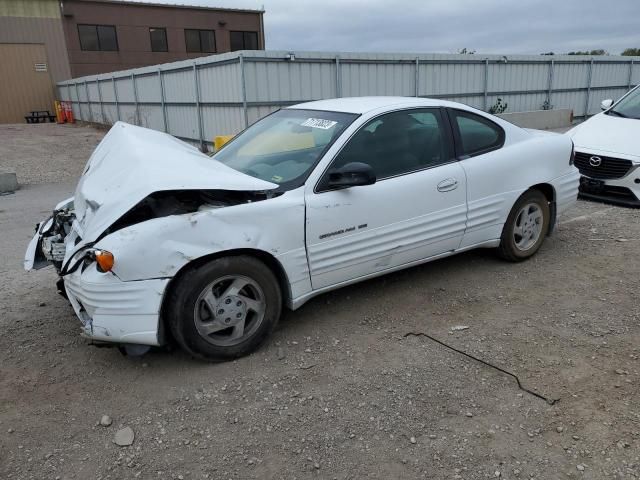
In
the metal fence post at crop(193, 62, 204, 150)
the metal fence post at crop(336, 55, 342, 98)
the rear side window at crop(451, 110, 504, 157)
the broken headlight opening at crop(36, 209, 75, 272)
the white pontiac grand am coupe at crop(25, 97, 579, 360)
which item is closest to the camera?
the white pontiac grand am coupe at crop(25, 97, 579, 360)

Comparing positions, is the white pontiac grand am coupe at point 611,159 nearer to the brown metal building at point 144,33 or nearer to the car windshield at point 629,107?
the car windshield at point 629,107

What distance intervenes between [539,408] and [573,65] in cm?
2005

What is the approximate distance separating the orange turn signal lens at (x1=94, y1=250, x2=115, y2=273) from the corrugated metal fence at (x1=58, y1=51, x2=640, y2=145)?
9867 mm

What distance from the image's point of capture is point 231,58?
1231 centimetres

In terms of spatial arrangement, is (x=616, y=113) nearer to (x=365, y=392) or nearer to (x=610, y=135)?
(x=610, y=135)

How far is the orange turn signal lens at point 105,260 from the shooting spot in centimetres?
296

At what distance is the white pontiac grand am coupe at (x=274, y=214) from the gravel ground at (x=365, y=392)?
34 cm

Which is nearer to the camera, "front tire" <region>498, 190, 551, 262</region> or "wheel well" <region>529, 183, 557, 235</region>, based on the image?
"front tire" <region>498, 190, 551, 262</region>

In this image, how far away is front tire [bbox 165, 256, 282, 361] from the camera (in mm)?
3154

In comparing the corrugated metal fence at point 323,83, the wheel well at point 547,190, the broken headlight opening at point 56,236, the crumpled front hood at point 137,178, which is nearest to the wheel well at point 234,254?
the crumpled front hood at point 137,178

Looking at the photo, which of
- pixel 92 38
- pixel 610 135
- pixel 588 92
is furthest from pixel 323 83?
pixel 92 38

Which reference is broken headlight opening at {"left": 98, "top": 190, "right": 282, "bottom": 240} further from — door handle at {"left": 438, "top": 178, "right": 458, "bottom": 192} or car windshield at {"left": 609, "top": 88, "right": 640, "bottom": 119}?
car windshield at {"left": 609, "top": 88, "right": 640, "bottom": 119}

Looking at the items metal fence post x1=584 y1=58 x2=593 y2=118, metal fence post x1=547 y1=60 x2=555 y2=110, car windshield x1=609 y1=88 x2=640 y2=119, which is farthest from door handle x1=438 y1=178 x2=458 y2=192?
metal fence post x1=584 y1=58 x2=593 y2=118

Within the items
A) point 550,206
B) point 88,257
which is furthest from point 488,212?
point 88,257
